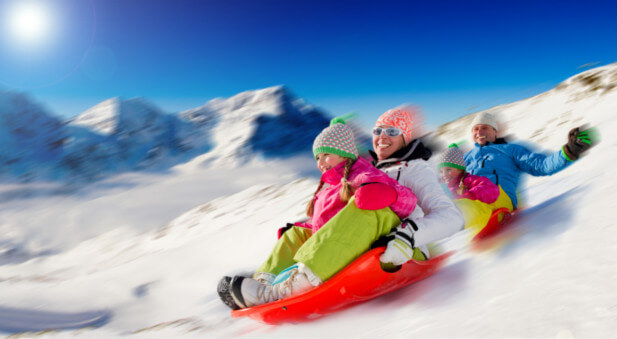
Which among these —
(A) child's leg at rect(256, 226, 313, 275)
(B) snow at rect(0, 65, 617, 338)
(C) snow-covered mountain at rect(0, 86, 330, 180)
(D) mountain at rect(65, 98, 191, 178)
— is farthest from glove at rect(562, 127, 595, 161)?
(D) mountain at rect(65, 98, 191, 178)

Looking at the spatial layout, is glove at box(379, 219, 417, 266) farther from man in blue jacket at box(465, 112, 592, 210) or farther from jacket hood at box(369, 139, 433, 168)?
man in blue jacket at box(465, 112, 592, 210)

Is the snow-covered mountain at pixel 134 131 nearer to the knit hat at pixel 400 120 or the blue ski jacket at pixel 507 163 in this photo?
the blue ski jacket at pixel 507 163

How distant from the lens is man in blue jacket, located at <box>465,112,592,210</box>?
2.77m

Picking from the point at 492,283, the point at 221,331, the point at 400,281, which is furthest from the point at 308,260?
the point at 221,331

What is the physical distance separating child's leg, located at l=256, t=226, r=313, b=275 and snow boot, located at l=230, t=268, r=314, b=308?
0.33 metres

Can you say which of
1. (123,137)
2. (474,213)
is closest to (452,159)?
(474,213)

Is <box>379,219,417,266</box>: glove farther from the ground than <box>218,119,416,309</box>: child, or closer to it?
closer to it

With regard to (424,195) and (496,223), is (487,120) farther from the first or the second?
(424,195)

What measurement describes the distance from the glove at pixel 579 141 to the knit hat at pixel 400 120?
128cm

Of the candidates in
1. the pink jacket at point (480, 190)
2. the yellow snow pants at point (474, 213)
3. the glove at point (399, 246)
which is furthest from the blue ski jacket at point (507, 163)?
the glove at point (399, 246)

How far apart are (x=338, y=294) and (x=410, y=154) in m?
0.98

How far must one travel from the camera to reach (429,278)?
6.06 ft

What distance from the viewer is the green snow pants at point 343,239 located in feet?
5.37

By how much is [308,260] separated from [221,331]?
868 millimetres
